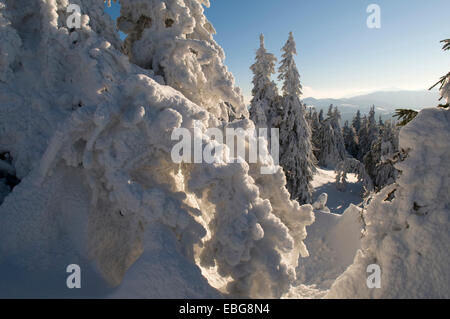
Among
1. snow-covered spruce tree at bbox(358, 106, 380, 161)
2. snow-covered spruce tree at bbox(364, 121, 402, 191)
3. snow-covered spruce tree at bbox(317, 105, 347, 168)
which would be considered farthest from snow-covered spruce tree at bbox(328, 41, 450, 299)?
snow-covered spruce tree at bbox(358, 106, 380, 161)

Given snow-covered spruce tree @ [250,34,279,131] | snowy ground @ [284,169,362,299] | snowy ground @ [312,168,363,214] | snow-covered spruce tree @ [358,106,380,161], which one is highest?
snow-covered spruce tree @ [358,106,380,161]

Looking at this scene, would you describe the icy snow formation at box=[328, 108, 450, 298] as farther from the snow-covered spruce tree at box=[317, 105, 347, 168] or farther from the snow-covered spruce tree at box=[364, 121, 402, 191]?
the snow-covered spruce tree at box=[317, 105, 347, 168]

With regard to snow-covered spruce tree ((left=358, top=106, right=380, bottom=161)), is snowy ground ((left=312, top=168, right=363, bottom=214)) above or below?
below

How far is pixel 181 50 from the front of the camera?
19.9ft

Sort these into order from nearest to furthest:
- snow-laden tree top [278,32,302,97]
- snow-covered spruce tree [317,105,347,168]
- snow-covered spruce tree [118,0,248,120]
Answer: snow-covered spruce tree [118,0,248,120]
snow-laden tree top [278,32,302,97]
snow-covered spruce tree [317,105,347,168]

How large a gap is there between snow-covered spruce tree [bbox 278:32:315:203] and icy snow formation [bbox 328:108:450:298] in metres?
12.2

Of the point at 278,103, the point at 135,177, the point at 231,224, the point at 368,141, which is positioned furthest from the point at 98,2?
the point at 368,141

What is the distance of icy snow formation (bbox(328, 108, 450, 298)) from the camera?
343 centimetres

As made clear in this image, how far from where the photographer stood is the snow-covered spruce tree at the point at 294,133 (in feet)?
52.6

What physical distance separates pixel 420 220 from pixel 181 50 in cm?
567

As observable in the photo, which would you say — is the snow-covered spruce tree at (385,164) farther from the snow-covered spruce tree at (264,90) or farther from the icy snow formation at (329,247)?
the icy snow formation at (329,247)

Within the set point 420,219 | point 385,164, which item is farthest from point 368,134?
point 420,219

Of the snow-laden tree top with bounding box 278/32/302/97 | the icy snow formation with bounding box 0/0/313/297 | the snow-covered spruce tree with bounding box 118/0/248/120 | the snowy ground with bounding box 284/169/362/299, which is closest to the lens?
the icy snow formation with bounding box 0/0/313/297

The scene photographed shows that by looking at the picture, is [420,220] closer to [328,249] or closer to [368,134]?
[328,249]
